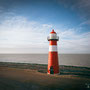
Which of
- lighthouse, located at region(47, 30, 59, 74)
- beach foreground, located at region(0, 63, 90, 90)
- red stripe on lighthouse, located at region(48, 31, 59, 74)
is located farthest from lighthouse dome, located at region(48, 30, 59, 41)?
beach foreground, located at region(0, 63, 90, 90)

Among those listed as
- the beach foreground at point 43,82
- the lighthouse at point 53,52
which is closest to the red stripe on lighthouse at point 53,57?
the lighthouse at point 53,52

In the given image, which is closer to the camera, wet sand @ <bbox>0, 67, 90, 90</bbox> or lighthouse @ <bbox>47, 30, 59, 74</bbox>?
wet sand @ <bbox>0, 67, 90, 90</bbox>

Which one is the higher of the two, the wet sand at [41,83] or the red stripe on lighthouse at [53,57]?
the red stripe on lighthouse at [53,57]

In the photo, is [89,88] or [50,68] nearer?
[89,88]

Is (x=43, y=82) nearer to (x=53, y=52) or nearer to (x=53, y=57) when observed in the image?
(x=53, y=57)

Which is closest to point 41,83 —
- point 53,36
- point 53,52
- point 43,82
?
point 43,82

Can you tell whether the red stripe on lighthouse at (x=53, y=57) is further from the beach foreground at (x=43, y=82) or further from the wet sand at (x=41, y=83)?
the wet sand at (x=41, y=83)

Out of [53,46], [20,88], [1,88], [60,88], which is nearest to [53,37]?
[53,46]

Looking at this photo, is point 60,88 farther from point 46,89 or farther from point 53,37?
point 53,37

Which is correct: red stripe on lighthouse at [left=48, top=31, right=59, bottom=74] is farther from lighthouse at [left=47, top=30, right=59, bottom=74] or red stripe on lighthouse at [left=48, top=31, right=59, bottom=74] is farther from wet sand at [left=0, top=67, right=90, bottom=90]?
wet sand at [left=0, top=67, right=90, bottom=90]

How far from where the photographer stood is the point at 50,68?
11.9 meters

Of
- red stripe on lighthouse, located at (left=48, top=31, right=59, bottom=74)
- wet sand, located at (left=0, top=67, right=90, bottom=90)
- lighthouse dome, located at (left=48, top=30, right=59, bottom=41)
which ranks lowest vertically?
wet sand, located at (left=0, top=67, right=90, bottom=90)

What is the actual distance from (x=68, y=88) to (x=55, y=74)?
398 centimetres

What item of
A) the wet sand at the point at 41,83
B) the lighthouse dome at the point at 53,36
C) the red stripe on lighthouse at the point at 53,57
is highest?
the lighthouse dome at the point at 53,36
